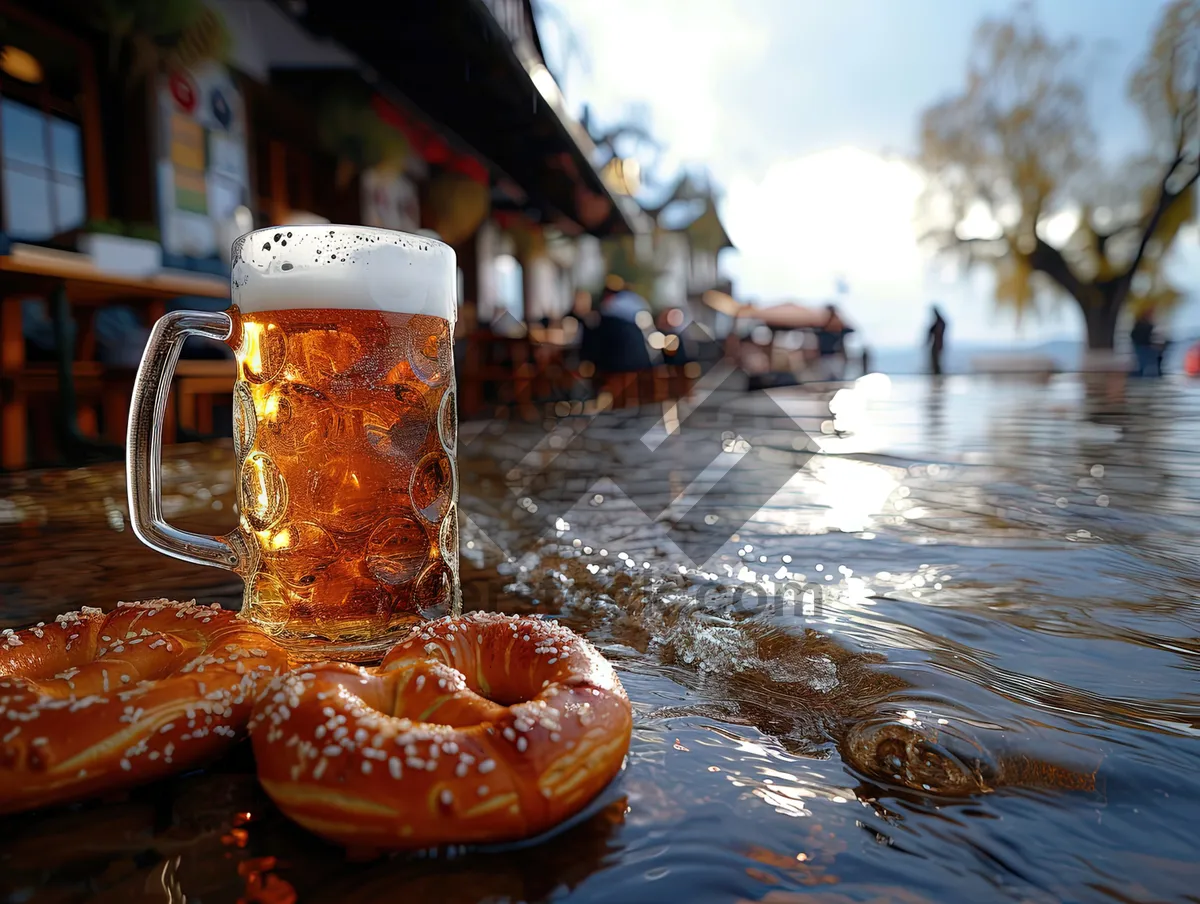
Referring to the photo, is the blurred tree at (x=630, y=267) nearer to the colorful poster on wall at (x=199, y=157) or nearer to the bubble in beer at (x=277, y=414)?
the colorful poster on wall at (x=199, y=157)

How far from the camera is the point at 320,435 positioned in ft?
3.29

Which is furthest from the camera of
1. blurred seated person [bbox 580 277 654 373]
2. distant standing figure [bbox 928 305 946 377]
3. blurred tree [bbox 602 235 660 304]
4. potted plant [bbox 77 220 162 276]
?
distant standing figure [bbox 928 305 946 377]

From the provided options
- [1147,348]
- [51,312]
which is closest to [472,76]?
[51,312]

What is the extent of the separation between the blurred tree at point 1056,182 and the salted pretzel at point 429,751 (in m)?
33.5

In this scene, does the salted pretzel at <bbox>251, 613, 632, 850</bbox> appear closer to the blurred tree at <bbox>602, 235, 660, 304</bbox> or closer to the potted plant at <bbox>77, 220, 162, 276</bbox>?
the potted plant at <bbox>77, 220, 162, 276</bbox>

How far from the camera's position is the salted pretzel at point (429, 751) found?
62 centimetres

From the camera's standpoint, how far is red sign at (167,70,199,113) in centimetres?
637

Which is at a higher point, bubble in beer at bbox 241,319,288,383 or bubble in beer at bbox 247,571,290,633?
bubble in beer at bbox 241,319,288,383

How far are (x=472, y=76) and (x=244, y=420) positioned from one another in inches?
244

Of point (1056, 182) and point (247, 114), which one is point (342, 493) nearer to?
point (247, 114)

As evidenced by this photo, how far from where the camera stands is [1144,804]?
0.71 m

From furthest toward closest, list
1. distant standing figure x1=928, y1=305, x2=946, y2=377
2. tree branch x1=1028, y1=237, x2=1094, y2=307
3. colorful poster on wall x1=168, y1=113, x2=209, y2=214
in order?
tree branch x1=1028, y1=237, x2=1094, y2=307
distant standing figure x1=928, y1=305, x2=946, y2=377
colorful poster on wall x1=168, y1=113, x2=209, y2=214

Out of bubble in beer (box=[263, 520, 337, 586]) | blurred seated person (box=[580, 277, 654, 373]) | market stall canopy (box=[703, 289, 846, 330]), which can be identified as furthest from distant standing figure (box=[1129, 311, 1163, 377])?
bubble in beer (box=[263, 520, 337, 586])

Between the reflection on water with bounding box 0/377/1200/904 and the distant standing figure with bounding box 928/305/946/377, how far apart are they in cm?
2360
